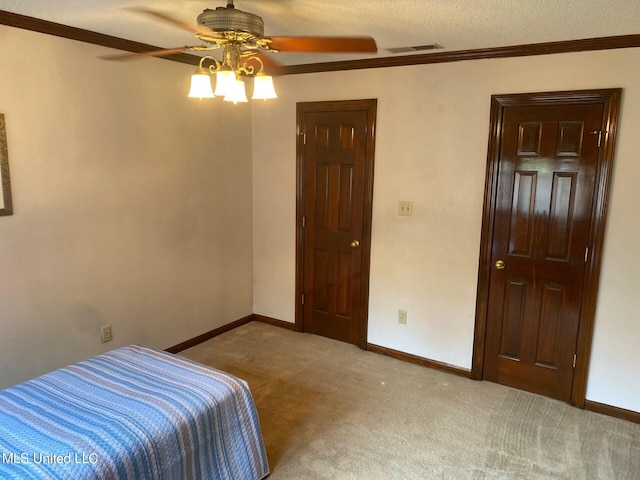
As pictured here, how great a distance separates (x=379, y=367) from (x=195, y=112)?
2.50 metres

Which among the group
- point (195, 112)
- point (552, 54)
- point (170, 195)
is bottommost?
point (170, 195)

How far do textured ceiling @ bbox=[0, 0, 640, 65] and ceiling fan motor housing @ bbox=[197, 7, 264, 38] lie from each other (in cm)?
46

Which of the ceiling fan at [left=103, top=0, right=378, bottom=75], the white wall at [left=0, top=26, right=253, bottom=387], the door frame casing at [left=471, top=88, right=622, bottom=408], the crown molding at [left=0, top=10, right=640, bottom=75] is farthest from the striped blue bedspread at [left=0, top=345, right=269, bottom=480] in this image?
the door frame casing at [left=471, top=88, right=622, bottom=408]

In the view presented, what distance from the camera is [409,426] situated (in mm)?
2840

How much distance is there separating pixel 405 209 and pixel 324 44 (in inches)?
75.1

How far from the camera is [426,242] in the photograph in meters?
3.52

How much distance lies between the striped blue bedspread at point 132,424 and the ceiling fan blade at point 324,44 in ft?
5.05

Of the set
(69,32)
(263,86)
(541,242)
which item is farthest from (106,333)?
(541,242)

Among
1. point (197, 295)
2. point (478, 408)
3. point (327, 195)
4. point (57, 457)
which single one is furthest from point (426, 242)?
point (57, 457)

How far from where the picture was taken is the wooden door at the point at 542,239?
290 cm

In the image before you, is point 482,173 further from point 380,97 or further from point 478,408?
point 478,408

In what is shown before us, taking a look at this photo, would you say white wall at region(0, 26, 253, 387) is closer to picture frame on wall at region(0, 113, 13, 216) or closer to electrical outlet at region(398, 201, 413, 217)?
picture frame on wall at region(0, 113, 13, 216)

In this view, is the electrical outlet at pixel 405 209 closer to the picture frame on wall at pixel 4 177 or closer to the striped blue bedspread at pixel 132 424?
the striped blue bedspread at pixel 132 424

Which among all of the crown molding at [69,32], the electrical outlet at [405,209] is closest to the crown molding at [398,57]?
the crown molding at [69,32]
